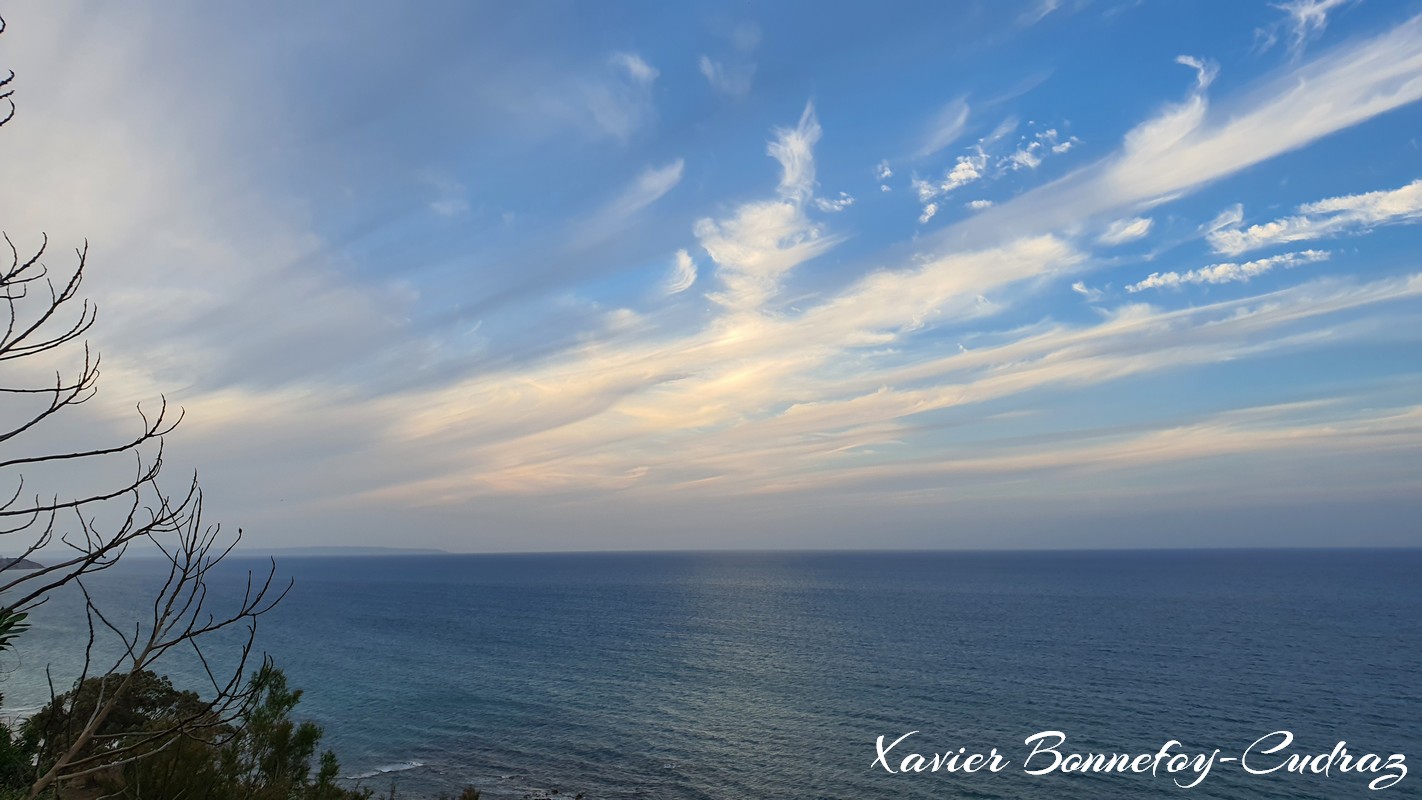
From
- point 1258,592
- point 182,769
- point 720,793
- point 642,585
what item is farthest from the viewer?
point 642,585

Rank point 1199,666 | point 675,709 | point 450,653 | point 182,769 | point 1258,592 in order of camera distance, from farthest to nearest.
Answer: point 1258,592 < point 450,653 < point 1199,666 < point 675,709 < point 182,769

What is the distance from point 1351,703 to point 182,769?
71.5m

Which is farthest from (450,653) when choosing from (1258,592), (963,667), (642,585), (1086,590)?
(1258,592)

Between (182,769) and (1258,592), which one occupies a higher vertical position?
(182,769)

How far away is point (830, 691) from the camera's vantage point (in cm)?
6134

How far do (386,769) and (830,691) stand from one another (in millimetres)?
33929

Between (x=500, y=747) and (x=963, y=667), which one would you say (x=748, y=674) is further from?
(x=500, y=747)

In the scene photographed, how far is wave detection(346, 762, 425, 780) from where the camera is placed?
4500 centimetres

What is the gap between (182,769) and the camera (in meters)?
13.4

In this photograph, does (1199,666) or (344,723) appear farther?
(1199,666)
